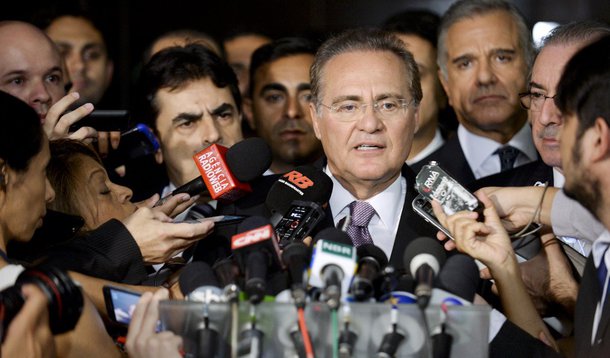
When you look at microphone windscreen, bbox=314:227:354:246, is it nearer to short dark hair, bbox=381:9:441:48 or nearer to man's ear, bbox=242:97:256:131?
short dark hair, bbox=381:9:441:48

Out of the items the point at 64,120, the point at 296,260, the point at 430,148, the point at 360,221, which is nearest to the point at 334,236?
the point at 296,260

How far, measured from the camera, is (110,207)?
372 centimetres

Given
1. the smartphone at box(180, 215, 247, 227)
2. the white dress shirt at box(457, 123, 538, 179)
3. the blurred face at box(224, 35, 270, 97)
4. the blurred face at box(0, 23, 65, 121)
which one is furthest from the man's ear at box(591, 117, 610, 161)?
the blurred face at box(224, 35, 270, 97)

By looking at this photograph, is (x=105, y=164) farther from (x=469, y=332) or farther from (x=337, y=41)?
(x=469, y=332)

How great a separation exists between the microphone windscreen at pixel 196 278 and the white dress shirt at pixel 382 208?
1.02 meters

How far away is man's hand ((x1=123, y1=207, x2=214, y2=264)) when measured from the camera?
11.1 feet

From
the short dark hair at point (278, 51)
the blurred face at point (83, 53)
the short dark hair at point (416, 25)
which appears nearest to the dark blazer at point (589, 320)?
the short dark hair at point (416, 25)

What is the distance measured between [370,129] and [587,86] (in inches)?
40.0

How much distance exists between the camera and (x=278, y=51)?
5.50m

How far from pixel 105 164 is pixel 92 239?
113 centimetres

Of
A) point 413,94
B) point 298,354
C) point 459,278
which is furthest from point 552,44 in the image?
point 298,354

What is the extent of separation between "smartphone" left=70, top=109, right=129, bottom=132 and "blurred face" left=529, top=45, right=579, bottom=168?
5.47 feet

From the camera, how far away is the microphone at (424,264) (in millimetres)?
2377

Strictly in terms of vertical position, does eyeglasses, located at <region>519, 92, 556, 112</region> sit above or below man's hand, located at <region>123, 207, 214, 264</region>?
above
